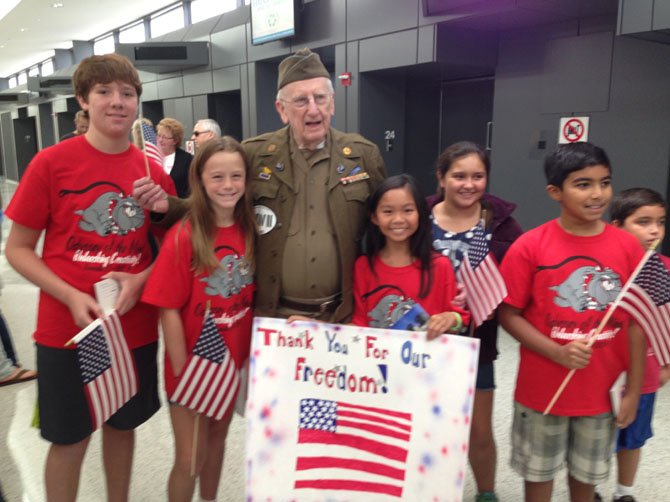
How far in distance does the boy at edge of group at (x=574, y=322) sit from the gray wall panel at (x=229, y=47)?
8595 mm

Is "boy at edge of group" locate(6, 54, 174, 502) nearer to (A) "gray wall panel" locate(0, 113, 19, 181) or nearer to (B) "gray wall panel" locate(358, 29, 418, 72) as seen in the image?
(B) "gray wall panel" locate(358, 29, 418, 72)

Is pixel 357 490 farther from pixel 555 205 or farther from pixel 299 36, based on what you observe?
pixel 299 36

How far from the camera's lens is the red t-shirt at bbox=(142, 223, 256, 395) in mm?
1792

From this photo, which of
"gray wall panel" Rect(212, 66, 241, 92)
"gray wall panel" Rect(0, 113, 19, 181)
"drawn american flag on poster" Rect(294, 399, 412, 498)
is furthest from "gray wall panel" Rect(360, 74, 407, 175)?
"gray wall panel" Rect(0, 113, 19, 181)

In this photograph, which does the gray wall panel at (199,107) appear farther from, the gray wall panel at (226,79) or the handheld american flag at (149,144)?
the handheld american flag at (149,144)

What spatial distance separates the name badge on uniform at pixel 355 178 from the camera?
2000 millimetres

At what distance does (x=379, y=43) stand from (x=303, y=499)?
6.19 m

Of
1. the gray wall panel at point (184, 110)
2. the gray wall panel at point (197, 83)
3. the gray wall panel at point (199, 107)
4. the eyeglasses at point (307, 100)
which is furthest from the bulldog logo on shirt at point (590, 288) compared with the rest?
the gray wall panel at point (184, 110)

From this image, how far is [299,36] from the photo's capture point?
8031 millimetres

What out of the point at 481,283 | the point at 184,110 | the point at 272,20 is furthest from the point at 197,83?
the point at 481,283

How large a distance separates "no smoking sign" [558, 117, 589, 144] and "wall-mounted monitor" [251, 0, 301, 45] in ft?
13.7

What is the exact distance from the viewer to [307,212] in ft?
6.54

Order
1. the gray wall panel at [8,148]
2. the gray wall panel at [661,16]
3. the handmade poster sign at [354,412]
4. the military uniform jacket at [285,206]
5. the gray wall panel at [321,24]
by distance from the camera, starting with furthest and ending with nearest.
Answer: the gray wall panel at [8,148] < the gray wall panel at [321,24] < the gray wall panel at [661,16] < the military uniform jacket at [285,206] < the handmade poster sign at [354,412]

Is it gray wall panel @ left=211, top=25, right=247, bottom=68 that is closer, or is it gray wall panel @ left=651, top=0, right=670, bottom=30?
gray wall panel @ left=651, top=0, right=670, bottom=30
